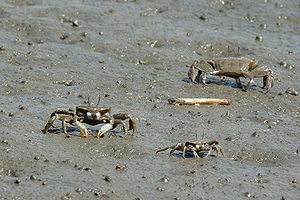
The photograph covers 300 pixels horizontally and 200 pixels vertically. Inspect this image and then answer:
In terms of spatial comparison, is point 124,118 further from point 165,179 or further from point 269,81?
point 269,81

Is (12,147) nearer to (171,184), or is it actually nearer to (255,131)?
(171,184)

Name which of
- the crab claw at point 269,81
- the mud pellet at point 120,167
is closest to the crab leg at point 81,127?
the mud pellet at point 120,167

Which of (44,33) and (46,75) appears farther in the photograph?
(44,33)

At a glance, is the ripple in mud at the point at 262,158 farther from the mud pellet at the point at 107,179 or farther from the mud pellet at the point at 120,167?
the mud pellet at the point at 107,179

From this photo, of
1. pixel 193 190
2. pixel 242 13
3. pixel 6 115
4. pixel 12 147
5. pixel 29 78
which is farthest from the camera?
pixel 242 13

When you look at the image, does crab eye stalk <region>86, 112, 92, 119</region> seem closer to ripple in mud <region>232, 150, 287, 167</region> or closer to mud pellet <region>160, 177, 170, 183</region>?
mud pellet <region>160, 177, 170, 183</region>

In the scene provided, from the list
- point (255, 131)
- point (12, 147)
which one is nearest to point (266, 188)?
point (255, 131)
